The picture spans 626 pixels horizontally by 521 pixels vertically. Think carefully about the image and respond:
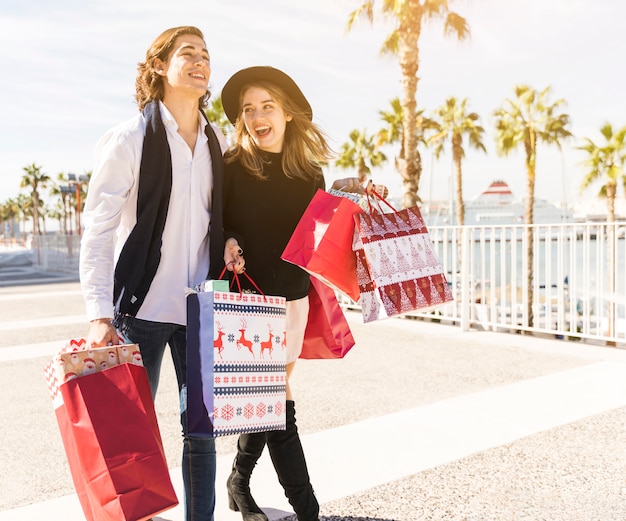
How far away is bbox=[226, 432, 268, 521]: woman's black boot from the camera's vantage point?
261 centimetres

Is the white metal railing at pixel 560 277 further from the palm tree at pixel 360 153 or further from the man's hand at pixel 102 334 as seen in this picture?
the palm tree at pixel 360 153

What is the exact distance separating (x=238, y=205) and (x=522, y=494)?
186 centimetres

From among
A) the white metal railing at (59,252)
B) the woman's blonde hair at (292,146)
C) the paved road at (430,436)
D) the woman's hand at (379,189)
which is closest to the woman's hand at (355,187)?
the woman's hand at (379,189)

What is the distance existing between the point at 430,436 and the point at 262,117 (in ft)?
7.35

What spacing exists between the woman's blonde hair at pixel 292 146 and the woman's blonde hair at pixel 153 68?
34cm

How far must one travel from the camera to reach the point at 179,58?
2.23 metres

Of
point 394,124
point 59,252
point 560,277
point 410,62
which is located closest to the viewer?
point 560,277

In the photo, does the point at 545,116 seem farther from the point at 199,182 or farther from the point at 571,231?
the point at 199,182

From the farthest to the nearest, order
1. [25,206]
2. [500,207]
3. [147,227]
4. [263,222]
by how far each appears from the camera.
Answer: [500,207], [25,206], [263,222], [147,227]

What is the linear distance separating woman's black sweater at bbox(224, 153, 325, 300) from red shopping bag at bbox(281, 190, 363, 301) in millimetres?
90

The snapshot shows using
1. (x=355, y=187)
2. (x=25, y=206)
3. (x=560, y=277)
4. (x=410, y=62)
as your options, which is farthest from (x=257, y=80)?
(x=25, y=206)

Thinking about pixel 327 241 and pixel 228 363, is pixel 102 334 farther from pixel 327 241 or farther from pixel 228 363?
pixel 327 241

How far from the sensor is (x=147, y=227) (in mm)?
2148

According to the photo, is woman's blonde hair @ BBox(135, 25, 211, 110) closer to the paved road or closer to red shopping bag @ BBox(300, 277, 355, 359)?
red shopping bag @ BBox(300, 277, 355, 359)
